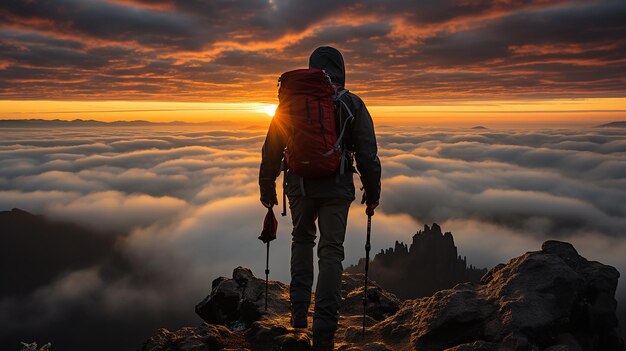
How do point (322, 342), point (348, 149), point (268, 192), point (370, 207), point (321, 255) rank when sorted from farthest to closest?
point (268, 192)
point (370, 207)
point (348, 149)
point (321, 255)
point (322, 342)

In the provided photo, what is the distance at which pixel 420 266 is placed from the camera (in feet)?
568

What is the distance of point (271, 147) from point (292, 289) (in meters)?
2.62

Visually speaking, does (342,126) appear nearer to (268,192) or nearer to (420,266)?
(268,192)

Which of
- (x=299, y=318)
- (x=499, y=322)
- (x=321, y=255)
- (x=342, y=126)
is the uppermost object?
(x=342, y=126)

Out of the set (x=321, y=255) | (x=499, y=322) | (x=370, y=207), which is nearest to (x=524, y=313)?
(x=499, y=322)

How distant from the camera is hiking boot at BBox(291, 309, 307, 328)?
7.34m

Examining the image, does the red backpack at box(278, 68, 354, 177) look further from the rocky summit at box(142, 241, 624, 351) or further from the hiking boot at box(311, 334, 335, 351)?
the rocky summit at box(142, 241, 624, 351)

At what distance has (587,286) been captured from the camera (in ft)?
25.1

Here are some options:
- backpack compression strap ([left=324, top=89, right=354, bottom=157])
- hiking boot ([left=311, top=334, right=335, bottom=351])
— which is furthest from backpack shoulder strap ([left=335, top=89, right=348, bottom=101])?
hiking boot ([left=311, top=334, right=335, bottom=351])

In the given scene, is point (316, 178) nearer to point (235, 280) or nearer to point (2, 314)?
point (235, 280)

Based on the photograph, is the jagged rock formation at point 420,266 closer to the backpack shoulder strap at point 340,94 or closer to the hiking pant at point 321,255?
the hiking pant at point 321,255

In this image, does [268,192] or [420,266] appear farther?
[420,266]

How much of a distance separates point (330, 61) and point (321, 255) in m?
3.28

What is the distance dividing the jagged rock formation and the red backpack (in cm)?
16614
